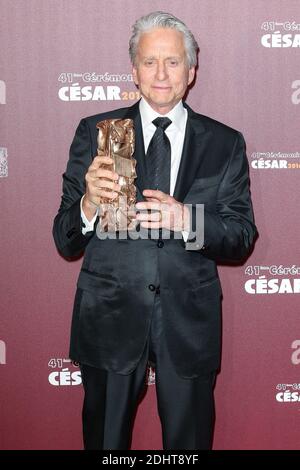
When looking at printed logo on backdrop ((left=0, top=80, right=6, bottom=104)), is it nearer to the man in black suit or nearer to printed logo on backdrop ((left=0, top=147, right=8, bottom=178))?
printed logo on backdrop ((left=0, top=147, right=8, bottom=178))

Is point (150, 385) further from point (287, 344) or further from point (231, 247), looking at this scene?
point (231, 247)

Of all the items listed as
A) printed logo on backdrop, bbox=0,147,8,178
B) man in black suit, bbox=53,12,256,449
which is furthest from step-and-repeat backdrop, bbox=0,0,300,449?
man in black suit, bbox=53,12,256,449

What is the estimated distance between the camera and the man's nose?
6.20ft

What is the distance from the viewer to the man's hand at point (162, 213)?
1.71 meters

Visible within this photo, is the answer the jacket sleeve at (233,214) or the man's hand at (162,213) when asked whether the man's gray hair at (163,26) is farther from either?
the man's hand at (162,213)

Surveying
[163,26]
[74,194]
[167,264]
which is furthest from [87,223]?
[163,26]

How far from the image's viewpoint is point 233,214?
2.00 meters

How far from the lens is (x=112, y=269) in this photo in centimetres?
197

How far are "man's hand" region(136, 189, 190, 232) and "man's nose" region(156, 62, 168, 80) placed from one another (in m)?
0.37

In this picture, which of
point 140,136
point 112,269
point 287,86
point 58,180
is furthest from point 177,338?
point 287,86

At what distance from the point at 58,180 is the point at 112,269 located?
23.1 inches

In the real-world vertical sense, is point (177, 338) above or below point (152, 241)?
below

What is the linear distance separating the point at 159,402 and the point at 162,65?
1.03 meters

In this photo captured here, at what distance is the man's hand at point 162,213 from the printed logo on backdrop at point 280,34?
2.90 ft
